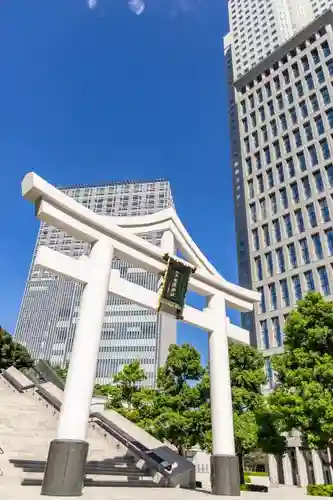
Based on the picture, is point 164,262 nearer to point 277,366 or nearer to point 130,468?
point 130,468

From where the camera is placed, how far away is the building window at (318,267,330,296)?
2997 centimetres

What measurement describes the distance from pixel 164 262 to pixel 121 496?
18.6 feet

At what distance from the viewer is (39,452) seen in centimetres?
1006

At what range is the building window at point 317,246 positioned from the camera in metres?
31.4

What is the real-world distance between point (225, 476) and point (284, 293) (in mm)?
25666

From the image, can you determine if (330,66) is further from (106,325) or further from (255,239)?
(106,325)

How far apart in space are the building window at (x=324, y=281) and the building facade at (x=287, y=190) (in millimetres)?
86

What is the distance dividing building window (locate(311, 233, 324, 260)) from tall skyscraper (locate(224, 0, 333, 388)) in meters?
0.09

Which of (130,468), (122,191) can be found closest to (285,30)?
(122,191)

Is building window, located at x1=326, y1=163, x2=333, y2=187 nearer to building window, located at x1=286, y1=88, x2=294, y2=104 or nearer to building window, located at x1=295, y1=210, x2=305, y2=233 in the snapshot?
building window, located at x1=295, y1=210, x2=305, y2=233

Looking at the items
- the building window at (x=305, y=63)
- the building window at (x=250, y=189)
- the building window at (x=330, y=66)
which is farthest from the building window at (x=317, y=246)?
the building window at (x=305, y=63)

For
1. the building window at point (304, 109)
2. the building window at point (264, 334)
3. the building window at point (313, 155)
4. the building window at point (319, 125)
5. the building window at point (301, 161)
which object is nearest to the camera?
the building window at point (264, 334)

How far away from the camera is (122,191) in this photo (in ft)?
307

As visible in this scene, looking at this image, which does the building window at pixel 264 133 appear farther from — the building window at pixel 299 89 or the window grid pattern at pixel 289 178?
the building window at pixel 299 89
